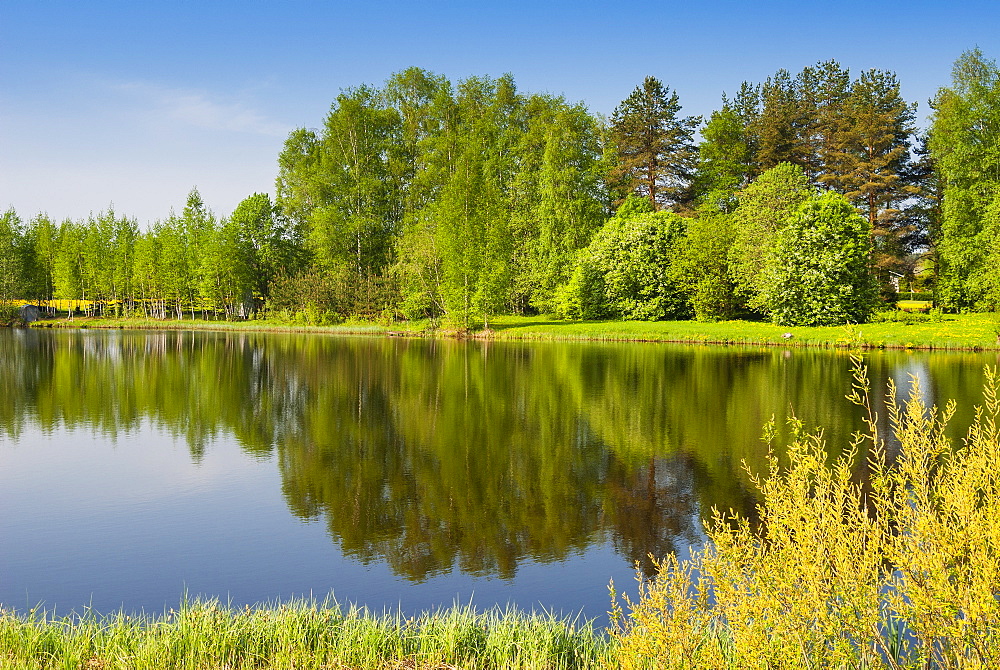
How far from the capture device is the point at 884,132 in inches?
2672

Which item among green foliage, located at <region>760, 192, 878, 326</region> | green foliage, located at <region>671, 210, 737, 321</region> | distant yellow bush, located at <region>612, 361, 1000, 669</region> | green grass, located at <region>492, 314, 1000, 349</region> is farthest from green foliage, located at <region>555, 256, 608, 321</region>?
distant yellow bush, located at <region>612, 361, 1000, 669</region>

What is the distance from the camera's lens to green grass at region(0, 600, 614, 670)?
20.6ft

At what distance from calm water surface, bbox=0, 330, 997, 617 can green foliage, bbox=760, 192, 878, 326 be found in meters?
21.7

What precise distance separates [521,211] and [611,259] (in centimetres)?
1241

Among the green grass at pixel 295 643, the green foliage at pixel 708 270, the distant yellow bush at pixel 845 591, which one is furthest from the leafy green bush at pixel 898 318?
the distant yellow bush at pixel 845 591

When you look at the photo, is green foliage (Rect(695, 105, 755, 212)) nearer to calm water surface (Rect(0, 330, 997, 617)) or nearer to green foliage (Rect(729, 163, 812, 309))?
green foliage (Rect(729, 163, 812, 309))

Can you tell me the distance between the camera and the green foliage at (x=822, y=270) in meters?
53.0

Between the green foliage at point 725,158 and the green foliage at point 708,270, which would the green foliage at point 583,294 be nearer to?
the green foliage at point 708,270

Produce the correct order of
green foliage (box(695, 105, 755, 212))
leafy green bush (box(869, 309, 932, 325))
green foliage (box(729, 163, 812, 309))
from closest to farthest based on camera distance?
leafy green bush (box(869, 309, 932, 325)) → green foliage (box(729, 163, 812, 309)) → green foliage (box(695, 105, 755, 212))

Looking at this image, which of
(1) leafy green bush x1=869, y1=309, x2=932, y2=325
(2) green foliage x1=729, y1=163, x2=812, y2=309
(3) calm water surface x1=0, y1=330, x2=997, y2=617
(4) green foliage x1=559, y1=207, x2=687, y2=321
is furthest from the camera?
(4) green foliage x1=559, y1=207, x2=687, y2=321

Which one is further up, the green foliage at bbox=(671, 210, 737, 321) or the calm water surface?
the green foliage at bbox=(671, 210, 737, 321)

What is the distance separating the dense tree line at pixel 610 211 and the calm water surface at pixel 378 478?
94.0 feet

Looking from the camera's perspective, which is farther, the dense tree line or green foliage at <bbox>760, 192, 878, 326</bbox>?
the dense tree line

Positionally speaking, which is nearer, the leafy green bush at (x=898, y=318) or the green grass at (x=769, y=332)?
the green grass at (x=769, y=332)
